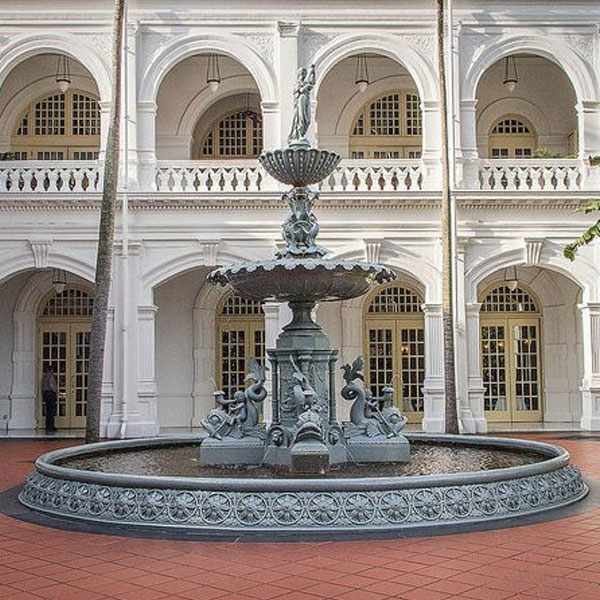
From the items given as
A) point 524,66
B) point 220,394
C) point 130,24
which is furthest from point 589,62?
point 220,394

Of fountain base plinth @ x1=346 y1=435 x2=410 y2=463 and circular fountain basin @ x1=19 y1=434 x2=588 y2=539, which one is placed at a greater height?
fountain base plinth @ x1=346 y1=435 x2=410 y2=463

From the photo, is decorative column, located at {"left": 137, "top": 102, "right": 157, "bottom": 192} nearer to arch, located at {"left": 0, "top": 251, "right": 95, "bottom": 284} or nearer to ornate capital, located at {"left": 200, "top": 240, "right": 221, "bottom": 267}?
ornate capital, located at {"left": 200, "top": 240, "right": 221, "bottom": 267}

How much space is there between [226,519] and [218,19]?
1458 centimetres

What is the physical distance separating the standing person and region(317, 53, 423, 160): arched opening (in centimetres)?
827

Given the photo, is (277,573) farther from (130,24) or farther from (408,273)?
(130,24)

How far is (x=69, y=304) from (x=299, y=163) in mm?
13355

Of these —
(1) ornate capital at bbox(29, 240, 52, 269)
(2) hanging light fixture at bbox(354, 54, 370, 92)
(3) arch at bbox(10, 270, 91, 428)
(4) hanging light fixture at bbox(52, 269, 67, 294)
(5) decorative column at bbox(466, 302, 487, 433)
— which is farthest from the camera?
(2) hanging light fixture at bbox(354, 54, 370, 92)

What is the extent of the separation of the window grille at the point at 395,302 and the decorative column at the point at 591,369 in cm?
407

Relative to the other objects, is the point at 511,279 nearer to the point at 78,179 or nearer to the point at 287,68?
Answer: the point at 287,68

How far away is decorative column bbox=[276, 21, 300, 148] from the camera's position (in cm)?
1983

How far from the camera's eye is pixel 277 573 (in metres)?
6.43

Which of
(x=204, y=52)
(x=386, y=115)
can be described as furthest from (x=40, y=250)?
(x=386, y=115)

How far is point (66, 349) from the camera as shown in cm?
2233

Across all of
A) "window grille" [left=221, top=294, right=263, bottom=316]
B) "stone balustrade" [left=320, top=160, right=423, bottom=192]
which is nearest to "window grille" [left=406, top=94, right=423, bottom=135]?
"stone balustrade" [left=320, top=160, right=423, bottom=192]
